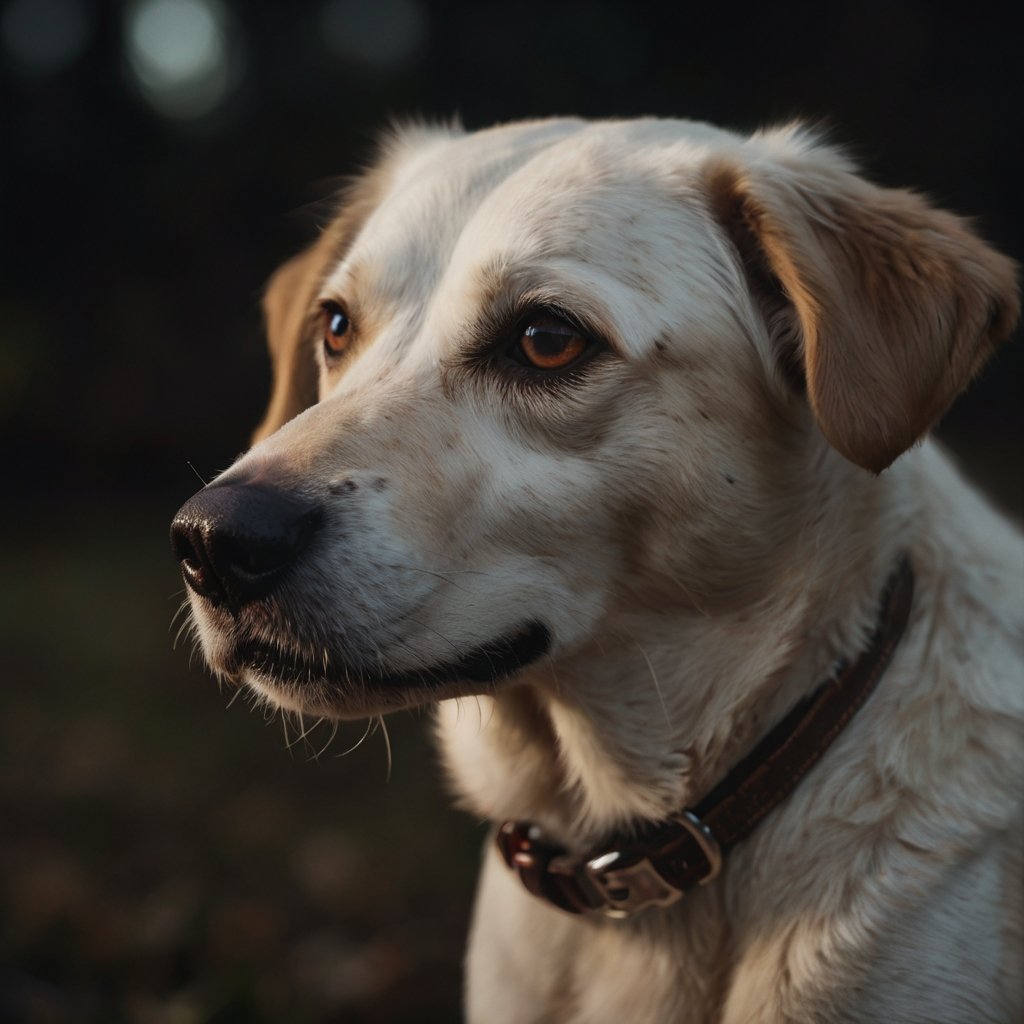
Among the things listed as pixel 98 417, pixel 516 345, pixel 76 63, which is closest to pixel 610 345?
pixel 516 345

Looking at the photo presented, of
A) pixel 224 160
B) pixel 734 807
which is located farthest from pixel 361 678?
pixel 224 160

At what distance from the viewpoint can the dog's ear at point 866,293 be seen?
2172mm

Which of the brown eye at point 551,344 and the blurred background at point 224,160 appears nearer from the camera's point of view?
the brown eye at point 551,344

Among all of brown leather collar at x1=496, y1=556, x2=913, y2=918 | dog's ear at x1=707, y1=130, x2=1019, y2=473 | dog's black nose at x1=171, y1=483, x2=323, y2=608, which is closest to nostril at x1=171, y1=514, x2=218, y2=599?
dog's black nose at x1=171, y1=483, x2=323, y2=608

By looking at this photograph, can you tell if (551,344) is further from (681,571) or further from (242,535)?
(242,535)

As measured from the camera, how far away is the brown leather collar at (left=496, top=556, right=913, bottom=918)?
228 centimetres

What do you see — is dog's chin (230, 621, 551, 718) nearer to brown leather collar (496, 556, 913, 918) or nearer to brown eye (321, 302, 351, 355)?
brown leather collar (496, 556, 913, 918)

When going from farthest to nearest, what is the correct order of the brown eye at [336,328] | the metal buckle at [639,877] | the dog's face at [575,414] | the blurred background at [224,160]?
the blurred background at [224,160], the brown eye at [336,328], the metal buckle at [639,877], the dog's face at [575,414]

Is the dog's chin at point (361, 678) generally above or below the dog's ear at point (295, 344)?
below

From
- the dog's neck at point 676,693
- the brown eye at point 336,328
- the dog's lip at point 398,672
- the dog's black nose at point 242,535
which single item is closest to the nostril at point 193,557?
the dog's black nose at point 242,535

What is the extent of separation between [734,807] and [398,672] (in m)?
0.72

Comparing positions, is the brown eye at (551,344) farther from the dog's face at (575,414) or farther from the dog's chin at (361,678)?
the dog's chin at (361,678)

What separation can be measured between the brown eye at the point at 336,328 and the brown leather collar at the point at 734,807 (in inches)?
50.2

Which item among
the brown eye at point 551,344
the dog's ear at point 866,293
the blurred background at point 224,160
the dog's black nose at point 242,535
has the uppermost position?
the dog's ear at point 866,293
